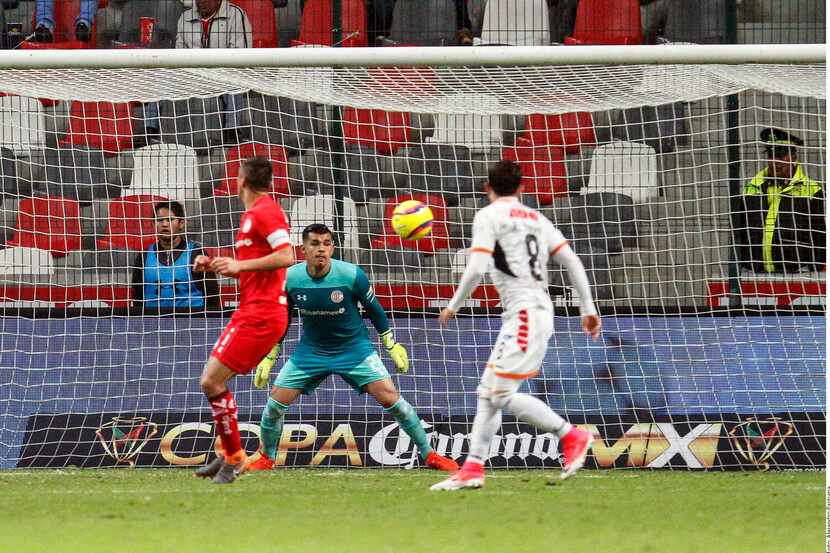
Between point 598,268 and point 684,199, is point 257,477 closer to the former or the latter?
point 598,268

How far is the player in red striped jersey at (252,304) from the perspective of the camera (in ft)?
26.3

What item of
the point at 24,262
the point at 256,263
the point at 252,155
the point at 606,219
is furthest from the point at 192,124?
the point at 256,263

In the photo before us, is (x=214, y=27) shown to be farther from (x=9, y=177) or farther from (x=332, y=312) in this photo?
(x=332, y=312)

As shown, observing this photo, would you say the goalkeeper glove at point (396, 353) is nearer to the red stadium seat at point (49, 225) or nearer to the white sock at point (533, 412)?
the white sock at point (533, 412)

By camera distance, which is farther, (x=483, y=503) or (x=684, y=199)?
(x=684, y=199)

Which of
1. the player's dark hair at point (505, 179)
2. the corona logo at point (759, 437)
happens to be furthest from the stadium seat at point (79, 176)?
the corona logo at point (759, 437)

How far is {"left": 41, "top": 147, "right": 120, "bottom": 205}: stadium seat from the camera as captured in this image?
11664 millimetres

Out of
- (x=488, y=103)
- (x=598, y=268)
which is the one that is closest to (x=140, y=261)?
(x=488, y=103)

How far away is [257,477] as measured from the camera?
9.18 meters

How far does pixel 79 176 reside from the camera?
11.9 meters

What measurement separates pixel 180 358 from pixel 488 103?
334 centimetres

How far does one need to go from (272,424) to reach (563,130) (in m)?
3.85

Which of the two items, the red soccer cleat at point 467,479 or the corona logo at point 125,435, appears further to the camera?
the corona logo at point 125,435

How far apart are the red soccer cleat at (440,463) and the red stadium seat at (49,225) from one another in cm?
393
